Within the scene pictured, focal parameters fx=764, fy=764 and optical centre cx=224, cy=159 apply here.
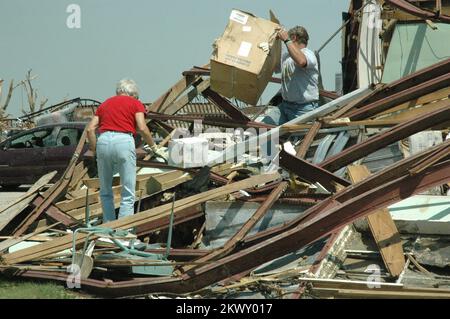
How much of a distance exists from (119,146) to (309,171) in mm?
1770

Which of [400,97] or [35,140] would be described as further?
[35,140]

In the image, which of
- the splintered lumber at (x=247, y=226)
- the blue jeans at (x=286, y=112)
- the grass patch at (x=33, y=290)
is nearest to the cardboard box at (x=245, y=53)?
the blue jeans at (x=286, y=112)

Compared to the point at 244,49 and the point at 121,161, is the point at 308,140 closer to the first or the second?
the point at 244,49

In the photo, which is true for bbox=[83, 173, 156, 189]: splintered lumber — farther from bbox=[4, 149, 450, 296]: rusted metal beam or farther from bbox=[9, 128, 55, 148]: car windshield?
bbox=[9, 128, 55, 148]: car windshield

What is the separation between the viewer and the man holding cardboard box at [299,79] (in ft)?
26.2

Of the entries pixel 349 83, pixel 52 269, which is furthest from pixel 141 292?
pixel 349 83

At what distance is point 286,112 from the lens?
27.3 ft

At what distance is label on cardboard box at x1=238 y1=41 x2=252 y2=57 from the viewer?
751 centimetres

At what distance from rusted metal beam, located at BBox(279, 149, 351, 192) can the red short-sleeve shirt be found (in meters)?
1.63

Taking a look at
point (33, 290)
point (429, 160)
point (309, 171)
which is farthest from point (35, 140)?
point (429, 160)

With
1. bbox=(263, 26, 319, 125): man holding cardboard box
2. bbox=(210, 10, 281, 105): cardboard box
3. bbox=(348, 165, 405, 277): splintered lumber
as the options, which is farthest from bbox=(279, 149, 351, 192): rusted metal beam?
bbox=(263, 26, 319, 125): man holding cardboard box

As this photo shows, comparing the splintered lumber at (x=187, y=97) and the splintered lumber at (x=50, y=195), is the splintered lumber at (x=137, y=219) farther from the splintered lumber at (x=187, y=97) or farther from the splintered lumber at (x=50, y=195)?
the splintered lumber at (x=187, y=97)
